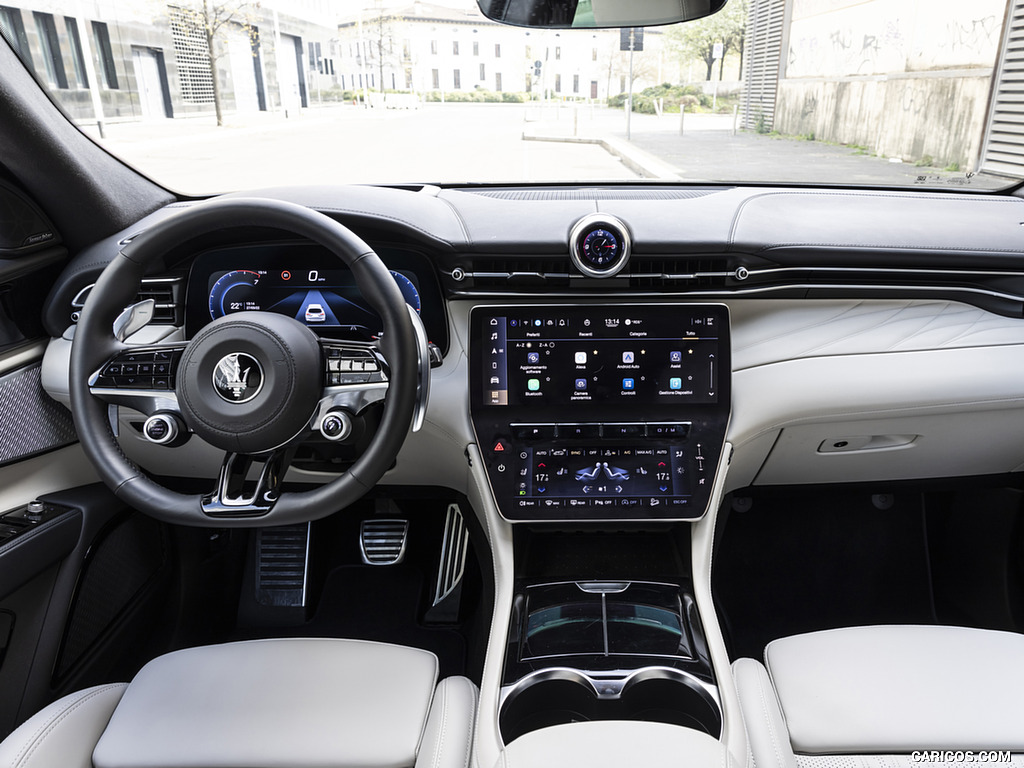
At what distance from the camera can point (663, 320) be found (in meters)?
1.72

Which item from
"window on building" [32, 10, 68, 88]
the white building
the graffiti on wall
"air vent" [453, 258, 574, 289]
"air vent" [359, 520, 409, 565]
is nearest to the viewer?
"air vent" [453, 258, 574, 289]

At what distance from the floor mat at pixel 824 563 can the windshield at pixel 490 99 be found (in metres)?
1.05

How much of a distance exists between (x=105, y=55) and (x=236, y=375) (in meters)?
1.54

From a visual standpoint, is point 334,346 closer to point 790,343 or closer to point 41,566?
point 41,566

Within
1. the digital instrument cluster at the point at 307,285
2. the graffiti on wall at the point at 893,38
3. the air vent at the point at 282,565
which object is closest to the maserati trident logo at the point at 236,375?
the digital instrument cluster at the point at 307,285

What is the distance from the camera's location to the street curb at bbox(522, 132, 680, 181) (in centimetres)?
221

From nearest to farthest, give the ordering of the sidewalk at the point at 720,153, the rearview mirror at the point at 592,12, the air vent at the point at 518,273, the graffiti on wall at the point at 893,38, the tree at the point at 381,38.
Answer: the rearview mirror at the point at 592,12 < the air vent at the point at 518,273 < the sidewalk at the point at 720,153 < the tree at the point at 381,38 < the graffiti on wall at the point at 893,38

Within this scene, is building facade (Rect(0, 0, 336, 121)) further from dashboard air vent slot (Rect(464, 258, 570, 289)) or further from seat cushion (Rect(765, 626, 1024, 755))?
seat cushion (Rect(765, 626, 1024, 755))

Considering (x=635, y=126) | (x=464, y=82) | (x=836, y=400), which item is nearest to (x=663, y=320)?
(x=836, y=400)

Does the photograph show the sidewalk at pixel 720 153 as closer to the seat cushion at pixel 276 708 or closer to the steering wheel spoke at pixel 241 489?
the steering wheel spoke at pixel 241 489

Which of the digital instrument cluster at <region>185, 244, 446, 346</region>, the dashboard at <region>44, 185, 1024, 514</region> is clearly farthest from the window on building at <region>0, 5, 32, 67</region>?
the digital instrument cluster at <region>185, 244, 446, 346</region>

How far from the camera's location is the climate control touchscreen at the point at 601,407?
1724 millimetres

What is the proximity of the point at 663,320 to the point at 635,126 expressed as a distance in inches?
41.8
